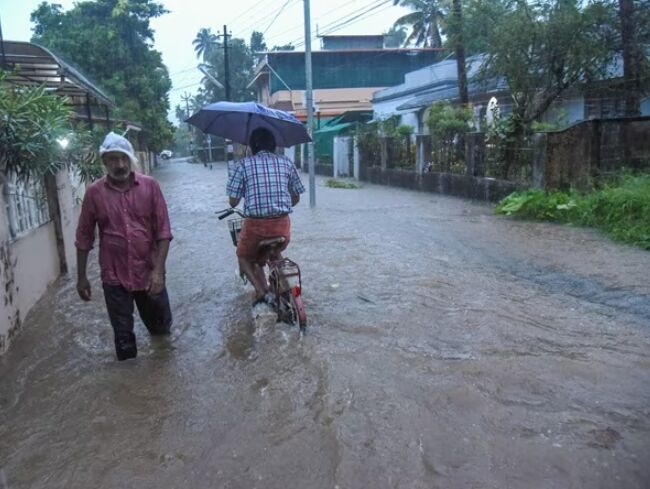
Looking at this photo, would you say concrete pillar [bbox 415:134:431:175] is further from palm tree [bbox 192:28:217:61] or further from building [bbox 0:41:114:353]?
palm tree [bbox 192:28:217:61]

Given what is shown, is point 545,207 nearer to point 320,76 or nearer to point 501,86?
point 501,86

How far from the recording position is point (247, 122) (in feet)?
19.5

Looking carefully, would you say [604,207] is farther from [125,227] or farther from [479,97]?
[479,97]

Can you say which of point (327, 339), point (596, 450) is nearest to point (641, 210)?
point (327, 339)

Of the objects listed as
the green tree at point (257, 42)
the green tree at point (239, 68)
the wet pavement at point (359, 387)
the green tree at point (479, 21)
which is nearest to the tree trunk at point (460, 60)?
the green tree at point (479, 21)

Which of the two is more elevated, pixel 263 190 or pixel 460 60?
pixel 460 60

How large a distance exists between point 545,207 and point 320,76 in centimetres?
3353

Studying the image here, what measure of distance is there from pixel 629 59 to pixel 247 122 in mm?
11155

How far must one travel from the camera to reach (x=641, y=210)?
8.99 m

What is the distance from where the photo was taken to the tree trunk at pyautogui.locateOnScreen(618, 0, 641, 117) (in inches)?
523

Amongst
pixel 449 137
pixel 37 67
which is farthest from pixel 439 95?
pixel 37 67

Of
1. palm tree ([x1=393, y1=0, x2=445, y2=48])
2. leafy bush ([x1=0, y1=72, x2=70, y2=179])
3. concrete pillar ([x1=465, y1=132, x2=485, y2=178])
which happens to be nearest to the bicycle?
leafy bush ([x1=0, y1=72, x2=70, y2=179])

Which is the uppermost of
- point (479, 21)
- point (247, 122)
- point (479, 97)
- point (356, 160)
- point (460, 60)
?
point (479, 21)

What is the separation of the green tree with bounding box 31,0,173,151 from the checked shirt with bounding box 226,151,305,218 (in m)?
26.0
